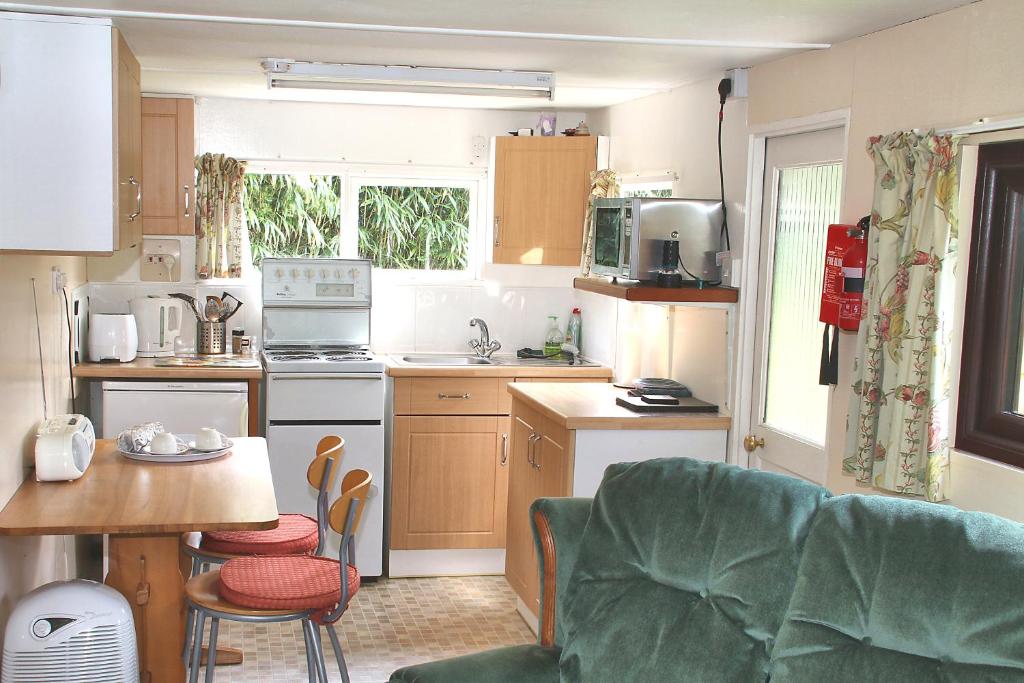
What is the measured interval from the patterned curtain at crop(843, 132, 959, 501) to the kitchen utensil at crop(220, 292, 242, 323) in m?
3.49

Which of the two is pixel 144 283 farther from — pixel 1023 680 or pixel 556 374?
pixel 1023 680

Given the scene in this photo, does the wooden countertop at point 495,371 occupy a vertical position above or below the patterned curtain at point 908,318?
below

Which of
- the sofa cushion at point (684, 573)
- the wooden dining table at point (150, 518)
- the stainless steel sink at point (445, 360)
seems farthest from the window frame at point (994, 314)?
the stainless steel sink at point (445, 360)

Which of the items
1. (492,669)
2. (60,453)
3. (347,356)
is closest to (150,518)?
(60,453)

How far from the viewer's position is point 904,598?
2.07m

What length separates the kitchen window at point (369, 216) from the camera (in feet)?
19.3

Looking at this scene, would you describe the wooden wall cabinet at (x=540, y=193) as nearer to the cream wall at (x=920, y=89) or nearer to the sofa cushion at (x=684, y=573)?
the cream wall at (x=920, y=89)

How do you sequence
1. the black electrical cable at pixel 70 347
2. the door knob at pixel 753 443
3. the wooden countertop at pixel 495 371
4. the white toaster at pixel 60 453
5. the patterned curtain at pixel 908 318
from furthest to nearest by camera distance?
the wooden countertop at pixel 495 371 → the black electrical cable at pixel 70 347 → the door knob at pixel 753 443 → the white toaster at pixel 60 453 → the patterned curtain at pixel 908 318

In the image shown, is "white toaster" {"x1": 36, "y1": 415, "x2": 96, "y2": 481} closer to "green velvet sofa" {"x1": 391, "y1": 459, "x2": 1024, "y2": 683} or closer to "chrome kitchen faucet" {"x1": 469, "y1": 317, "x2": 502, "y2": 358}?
"green velvet sofa" {"x1": 391, "y1": 459, "x2": 1024, "y2": 683}

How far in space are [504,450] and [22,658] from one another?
2833 millimetres

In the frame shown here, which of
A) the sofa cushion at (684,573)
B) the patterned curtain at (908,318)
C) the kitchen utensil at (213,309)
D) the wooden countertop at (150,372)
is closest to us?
the sofa cushion at (684,573)

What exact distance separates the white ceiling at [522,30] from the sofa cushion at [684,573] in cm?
135

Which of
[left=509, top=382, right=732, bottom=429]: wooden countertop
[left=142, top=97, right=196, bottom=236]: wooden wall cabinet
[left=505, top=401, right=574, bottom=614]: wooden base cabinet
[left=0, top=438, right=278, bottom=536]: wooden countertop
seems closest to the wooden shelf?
[left=509, top=382, right=732, bottom=429]: wooden countertop

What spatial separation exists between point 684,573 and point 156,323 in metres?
3.78
